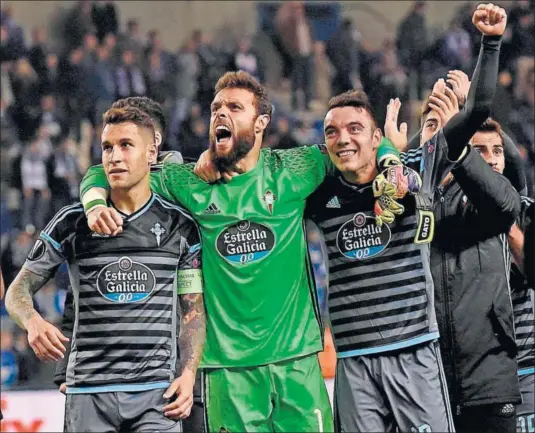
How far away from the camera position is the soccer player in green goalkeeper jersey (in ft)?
17.9

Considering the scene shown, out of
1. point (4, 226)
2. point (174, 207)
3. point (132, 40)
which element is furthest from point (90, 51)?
point (174, 207)

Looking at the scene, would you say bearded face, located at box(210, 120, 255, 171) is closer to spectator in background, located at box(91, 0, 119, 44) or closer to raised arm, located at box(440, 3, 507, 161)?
raised arm, located at box(440, 3, 507, 161)

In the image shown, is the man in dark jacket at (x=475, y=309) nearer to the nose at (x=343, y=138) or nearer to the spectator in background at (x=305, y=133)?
the nose at (x=343, y=138)

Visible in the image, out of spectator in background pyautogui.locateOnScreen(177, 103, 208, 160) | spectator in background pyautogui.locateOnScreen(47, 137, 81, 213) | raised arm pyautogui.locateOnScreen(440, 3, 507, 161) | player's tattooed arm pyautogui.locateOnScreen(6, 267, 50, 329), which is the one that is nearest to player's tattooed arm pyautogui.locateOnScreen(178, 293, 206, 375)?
player's tattooed arm pyautogui.locateOnScreen(6, 267, 50, 329)

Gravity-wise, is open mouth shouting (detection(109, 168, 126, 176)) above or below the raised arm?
below

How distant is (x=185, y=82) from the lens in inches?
647

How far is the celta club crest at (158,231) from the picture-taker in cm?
548

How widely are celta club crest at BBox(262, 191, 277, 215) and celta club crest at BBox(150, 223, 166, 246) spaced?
530mm

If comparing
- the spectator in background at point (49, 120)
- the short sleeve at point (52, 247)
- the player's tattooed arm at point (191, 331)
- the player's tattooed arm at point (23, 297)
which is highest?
the spectator in background at point (49, 120)

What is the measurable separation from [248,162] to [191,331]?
91 centimetres

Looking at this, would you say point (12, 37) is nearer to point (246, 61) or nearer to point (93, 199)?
point (246, 61)

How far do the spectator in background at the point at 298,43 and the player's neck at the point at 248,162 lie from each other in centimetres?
1123

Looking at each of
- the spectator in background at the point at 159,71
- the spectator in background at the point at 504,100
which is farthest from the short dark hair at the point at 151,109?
the spectator in background at the point at 159,71

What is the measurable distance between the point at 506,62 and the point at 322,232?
468 inches
